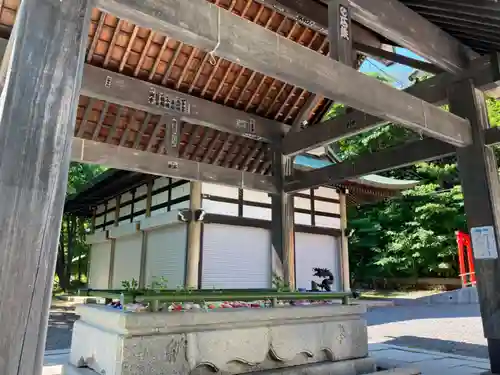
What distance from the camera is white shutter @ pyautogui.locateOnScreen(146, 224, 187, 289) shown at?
9.12 m

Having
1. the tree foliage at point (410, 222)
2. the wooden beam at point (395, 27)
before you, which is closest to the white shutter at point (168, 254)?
the wooden beam at point (395, 27)

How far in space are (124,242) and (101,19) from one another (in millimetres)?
8801

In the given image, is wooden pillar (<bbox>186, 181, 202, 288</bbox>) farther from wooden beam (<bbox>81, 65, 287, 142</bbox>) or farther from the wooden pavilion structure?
wooden beam (<bbox>81, 65, 287, 142</bbox>)

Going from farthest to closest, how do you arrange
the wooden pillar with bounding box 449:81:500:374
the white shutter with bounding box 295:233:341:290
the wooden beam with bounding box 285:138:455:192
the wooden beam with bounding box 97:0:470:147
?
the white shutter with bounding box 295:233:341:290 < the wooden beam with bounding box 285:138:455:192 < the wooden pillar with bounding box 449:81:500:374 < the wooden beam with bounding box 97:0:470:147

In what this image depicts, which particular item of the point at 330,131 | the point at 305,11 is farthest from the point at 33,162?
the point at 330,131

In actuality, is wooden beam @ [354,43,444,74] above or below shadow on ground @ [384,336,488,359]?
above

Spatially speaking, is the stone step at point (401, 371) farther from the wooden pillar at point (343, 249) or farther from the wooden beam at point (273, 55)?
the wooden pillar at point (343, 249)

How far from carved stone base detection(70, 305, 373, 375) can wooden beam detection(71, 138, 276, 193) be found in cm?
205

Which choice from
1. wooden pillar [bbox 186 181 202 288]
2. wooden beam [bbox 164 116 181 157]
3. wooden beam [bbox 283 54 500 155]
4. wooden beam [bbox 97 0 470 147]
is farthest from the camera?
wooden pillar [bbox 186 181 202 288]

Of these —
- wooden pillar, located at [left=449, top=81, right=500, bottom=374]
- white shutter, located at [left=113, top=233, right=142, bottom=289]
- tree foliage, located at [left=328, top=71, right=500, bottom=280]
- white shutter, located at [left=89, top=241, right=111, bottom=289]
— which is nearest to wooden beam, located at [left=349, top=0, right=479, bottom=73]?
wooden pillar, located at [left=449, top=81, right=500, bottom=374]

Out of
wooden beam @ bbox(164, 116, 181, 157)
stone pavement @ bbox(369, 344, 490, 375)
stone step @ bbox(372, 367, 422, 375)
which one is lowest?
stone pavement @ bbox(369, 344, 490, 375)

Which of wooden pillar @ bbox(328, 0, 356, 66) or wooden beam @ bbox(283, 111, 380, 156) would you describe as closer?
wooden pillar @ bbox(328, 0, 356, 66)

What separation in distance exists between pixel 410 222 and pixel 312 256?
9.80m

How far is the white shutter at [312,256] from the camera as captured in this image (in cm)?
991
